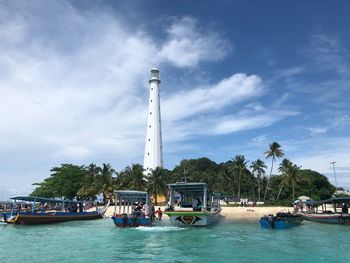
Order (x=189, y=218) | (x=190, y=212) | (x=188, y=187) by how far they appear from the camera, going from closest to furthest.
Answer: (x=190, y=212) < (x=189, y=218) < (x=188, y=187)

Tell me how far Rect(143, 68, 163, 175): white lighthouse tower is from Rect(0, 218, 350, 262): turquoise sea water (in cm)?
4417

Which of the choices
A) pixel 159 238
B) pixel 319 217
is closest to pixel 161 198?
pixel 319 217

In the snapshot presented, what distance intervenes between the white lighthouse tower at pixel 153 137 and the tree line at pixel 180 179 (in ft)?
12.7

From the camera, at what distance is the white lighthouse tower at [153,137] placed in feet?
243

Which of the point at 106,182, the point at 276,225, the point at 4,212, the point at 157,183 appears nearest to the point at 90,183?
the point at 106,182

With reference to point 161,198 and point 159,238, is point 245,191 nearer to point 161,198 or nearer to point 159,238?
point 161,198

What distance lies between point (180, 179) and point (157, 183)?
1583cm

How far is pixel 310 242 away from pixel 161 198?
49209 mm

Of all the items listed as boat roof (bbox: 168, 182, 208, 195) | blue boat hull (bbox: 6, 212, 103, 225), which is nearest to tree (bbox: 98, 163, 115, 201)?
blue boat hull (bbox: 6, 212, 103, 225)

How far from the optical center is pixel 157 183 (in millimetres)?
65875

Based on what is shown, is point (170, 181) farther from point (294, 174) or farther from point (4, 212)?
point (4, 212)

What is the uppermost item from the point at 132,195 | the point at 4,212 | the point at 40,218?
the point at 132,195

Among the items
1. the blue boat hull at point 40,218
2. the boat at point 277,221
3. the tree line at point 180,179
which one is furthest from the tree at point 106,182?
the boat at point 277,221

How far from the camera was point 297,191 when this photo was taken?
80062 millimetres
